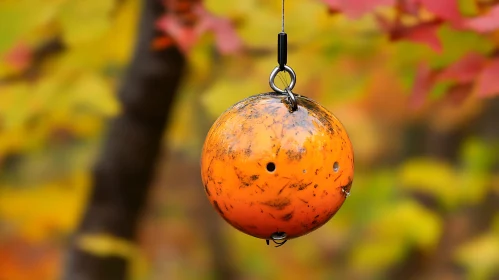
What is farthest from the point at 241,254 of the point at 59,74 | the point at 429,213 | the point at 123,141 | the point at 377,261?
the point at 59,74

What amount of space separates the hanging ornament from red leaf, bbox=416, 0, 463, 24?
49cm

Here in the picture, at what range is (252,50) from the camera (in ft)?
8.36

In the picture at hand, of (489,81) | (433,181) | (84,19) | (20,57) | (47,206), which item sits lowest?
(489,81)

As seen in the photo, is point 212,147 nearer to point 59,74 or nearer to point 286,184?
point 286,184

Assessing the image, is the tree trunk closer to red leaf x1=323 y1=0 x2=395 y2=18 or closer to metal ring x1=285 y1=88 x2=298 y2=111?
red leaf x1=323 y1=0 x2=395 y2=18

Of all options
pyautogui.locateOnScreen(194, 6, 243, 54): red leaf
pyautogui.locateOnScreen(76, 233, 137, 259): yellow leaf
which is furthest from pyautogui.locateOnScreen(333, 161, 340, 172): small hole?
pyautogui.locateOnScreen(76, 233, 137, 259): yellow leaf

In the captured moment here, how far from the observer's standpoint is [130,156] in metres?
2.94

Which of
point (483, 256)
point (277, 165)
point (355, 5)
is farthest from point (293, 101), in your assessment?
point (483, 256)

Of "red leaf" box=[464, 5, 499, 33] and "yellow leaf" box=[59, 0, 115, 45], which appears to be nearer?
"red leaf" box=[464, 5, 499, 33]

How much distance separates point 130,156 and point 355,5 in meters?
1.47

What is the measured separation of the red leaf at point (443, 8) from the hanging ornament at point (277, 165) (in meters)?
0.49

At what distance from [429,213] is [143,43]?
2.21 m

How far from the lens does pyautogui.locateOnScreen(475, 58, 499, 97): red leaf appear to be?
165 centimetres

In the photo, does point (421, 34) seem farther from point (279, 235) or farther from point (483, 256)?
point (483, 256)
